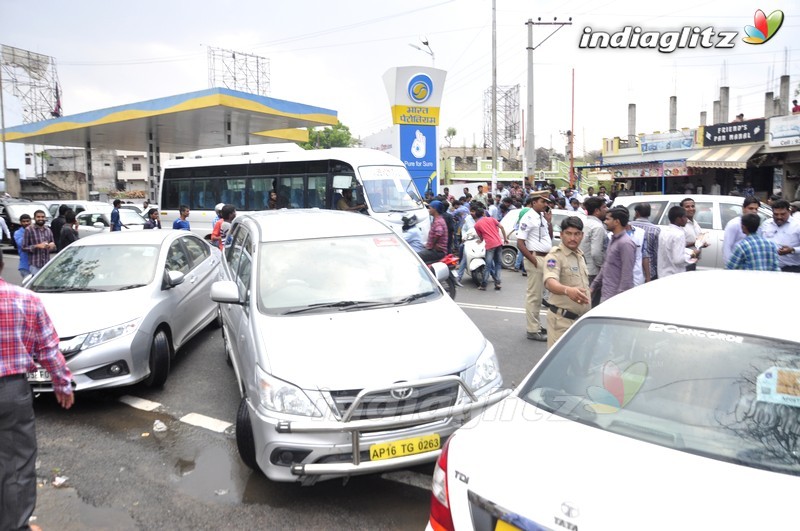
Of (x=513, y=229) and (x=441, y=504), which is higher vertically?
(x=513, y=229)

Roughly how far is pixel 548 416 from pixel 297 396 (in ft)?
5.21

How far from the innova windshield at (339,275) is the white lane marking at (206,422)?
1.36 metres

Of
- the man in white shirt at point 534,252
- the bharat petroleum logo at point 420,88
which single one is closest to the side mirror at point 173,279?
the man in white shirt at point 534,252

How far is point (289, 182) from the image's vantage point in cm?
1452

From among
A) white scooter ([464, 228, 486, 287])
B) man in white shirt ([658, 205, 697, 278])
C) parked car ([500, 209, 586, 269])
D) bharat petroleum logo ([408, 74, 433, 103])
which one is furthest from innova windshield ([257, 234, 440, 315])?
bharat petroleum logo ([408, 74, 433, 103])

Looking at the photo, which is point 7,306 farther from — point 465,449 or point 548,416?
point 548,416

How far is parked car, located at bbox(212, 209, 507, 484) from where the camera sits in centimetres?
338

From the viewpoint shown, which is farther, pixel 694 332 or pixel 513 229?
pixel 513 229

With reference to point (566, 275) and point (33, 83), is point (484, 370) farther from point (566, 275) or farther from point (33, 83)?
point (33, 83)

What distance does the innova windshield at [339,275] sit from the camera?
442 centimetres

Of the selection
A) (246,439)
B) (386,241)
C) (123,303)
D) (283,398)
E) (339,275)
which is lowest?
(246,439)

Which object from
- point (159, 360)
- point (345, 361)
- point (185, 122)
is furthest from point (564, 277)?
point (185, 122)

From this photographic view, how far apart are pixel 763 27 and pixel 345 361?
21.0m

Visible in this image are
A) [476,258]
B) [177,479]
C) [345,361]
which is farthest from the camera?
[476,258]
